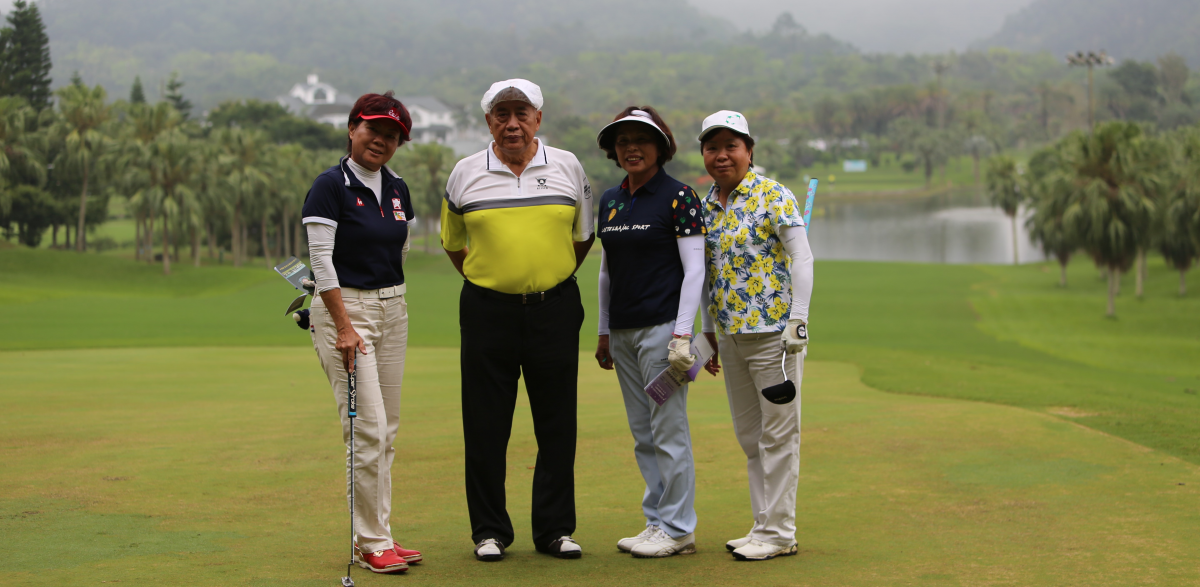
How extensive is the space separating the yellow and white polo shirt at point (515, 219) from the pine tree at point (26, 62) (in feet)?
232

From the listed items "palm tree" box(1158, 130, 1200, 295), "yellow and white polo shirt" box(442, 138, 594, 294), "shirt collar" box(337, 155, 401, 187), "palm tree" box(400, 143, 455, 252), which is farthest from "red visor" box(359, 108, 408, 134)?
"palm tree" box(400, 143, 455, 252)

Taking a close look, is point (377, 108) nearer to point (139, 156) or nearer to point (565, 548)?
point (565, 548)

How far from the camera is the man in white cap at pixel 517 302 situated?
5.06 metres

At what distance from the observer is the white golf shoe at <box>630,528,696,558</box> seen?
16.3ft

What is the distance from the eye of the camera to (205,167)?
53.5 metres

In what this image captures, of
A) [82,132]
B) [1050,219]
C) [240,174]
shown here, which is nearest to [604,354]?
[1050,219]

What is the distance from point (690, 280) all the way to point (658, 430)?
0.84m

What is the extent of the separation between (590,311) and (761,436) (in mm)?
28379

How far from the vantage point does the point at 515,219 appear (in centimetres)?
505

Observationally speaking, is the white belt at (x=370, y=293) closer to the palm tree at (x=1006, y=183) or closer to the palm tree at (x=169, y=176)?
the palm tree at (x=169, y=176)

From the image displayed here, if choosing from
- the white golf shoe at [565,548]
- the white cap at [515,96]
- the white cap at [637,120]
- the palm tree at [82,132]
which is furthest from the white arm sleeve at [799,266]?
the palm tree at [82,132]

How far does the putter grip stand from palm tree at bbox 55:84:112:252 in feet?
194

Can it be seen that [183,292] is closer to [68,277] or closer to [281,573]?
[68,277]

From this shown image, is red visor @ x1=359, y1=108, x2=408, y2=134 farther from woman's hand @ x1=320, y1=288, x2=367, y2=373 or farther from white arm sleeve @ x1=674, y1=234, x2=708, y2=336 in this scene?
white arm sleeve @ x1=674, y1=234, x2=708, y2=336
